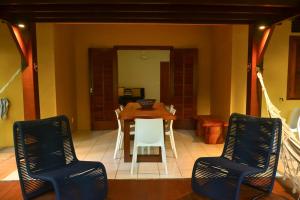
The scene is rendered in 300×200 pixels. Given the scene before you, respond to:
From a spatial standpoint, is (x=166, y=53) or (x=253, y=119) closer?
(x=253, y=119)

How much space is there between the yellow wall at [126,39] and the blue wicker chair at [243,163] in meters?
3.80

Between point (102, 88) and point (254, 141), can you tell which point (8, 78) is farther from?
point (254, 141)

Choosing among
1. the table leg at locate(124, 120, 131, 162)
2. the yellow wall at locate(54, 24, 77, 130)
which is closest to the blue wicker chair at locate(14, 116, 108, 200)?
the table leg at locate(124, 120, 131, 162)

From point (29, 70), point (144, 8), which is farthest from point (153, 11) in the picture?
point (29, 70)

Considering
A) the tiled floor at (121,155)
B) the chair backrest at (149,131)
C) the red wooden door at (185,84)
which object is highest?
the red wooden door at (185,84)

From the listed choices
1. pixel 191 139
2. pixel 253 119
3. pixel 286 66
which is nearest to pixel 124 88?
pixel 191 139

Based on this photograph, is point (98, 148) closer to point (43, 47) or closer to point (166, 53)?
point (43, 47)

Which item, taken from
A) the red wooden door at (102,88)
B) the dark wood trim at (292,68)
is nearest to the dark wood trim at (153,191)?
the dark wood trim at (292,68)

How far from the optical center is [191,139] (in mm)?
5375

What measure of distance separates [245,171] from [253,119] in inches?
23.2

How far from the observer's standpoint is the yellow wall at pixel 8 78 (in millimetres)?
4605

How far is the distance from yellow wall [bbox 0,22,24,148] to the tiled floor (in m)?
0.41

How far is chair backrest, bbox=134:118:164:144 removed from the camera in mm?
3419

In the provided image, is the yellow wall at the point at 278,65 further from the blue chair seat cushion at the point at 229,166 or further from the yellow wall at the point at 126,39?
the blue chair seat cushion at the point at 229,166
